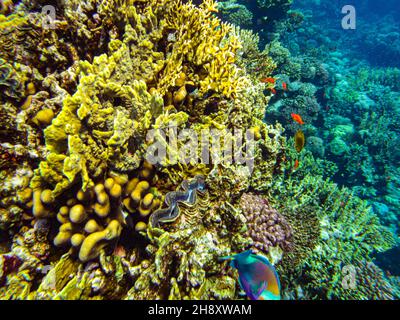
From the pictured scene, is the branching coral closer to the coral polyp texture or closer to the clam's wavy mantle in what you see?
the coral polyp texture

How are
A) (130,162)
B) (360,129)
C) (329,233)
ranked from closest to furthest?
1. (130,162)
2. (329,233)
3. (360,129)

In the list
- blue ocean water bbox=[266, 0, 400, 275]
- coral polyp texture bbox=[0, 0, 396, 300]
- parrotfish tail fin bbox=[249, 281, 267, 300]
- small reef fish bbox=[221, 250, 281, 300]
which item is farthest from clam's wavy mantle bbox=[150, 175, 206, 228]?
blue ocean water bbox=[266, 0, 400, 275]

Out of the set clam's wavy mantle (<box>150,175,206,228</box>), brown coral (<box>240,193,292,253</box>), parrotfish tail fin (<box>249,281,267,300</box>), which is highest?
clam's wavy mantle (<box>150,175,206,228</box>)

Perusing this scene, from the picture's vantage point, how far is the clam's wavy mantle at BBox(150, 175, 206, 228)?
2.01m

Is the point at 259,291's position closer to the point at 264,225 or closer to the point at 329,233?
the point at 264,225

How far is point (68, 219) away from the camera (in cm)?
184

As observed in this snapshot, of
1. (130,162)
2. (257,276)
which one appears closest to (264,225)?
(257,276)

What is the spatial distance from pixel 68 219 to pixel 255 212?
207 cm

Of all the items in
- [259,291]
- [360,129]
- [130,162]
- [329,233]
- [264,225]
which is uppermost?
[130,162]

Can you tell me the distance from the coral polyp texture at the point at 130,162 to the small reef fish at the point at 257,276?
0.22 m

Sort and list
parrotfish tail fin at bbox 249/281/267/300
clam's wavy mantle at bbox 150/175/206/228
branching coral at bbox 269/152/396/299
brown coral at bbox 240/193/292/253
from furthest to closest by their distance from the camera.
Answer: branching coral at bbox 269/152/396/299 < brown coral at bbox 240/193/292/253 < clam's wavy mantle at bbox 150/175/206/228 < parrotfish tail fin at bbox 249/281/267/300

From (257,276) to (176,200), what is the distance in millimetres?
930

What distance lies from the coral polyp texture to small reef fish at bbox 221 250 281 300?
0.22 metres

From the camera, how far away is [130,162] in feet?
6.48
